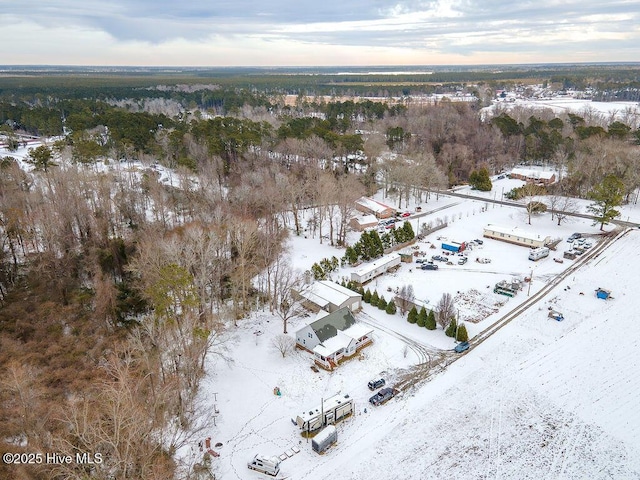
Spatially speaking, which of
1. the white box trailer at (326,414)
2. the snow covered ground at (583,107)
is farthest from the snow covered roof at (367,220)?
the snow covered ground at (583,107)

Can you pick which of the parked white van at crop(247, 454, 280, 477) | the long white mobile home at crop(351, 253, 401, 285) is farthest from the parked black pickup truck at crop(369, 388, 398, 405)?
the long white mobile home at crop(351, 253, 401, 285)

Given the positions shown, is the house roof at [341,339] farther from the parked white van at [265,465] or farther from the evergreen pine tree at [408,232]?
the evergreen pine tree at [408,232]

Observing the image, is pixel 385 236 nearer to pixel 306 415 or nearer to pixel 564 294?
pixel 564 294

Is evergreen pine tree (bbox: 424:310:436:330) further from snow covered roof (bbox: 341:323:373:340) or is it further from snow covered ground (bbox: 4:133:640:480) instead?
snow covered roof (bbox: 341:323:373:340)

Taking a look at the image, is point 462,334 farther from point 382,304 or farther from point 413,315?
point 382,304

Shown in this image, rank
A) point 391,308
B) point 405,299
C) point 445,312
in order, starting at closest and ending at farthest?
point 445,312 → point 391,308 → point 405,299

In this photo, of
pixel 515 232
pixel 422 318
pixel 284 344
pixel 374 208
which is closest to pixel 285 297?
pixel 284 344
